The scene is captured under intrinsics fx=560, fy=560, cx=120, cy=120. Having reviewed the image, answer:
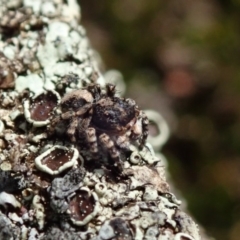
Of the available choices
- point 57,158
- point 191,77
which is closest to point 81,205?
point 57,158

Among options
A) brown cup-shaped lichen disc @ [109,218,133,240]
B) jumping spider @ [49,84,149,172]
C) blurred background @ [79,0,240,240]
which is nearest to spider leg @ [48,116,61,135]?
jumping spider @ [49,84,149,172]

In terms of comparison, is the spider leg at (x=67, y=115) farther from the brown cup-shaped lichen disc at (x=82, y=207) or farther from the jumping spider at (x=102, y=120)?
the brown cup-shaped lichen disc at (x=82, y=207)

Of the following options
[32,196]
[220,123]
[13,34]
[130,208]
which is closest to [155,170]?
[130,208]

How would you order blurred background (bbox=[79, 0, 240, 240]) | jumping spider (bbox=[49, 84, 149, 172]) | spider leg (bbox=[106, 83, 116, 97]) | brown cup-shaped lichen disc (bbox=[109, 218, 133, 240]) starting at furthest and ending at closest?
blurred background (bbox=[79, 0, 240, 240])
spider leg (bbox=[106, 83, 116, 97])
jumping spider (bbox=[49, 84, 149, 172])
brown cup-shaped lichen disc (bbox=[109, 218, 133, 240])

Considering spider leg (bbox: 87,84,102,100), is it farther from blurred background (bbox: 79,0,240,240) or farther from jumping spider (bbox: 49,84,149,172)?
blurred background (bbox: 79,0,240,240)

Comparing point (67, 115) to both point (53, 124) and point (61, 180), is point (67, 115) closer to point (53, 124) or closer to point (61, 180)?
point (53, 124)

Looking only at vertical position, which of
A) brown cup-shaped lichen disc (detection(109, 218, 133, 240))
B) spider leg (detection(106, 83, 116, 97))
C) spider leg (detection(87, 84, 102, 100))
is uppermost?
spider leg (detection(106, 83, 116, 97))


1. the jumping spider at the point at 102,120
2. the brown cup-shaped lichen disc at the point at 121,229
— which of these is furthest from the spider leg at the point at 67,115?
the brown cup-shaped lichen disc at the point at 121,229
